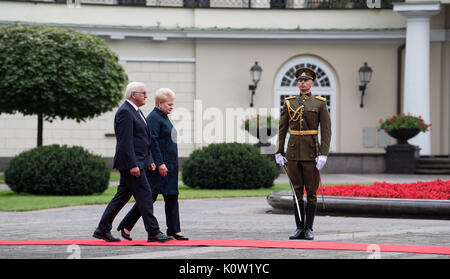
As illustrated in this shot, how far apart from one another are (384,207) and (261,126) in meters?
13.3

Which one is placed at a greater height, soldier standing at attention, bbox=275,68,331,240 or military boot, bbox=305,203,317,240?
soldier standing at attention, bbox=275,68,331,240

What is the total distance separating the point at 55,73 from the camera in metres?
19.0

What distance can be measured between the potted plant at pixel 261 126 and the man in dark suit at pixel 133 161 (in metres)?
16.3

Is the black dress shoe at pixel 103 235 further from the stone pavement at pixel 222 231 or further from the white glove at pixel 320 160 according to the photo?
the white glove at pixel 320 160

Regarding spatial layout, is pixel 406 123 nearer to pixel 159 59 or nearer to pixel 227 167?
pixel 159 59

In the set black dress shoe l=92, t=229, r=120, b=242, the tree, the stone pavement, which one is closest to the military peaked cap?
the stone pavement

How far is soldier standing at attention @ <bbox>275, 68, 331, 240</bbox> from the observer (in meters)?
9.12

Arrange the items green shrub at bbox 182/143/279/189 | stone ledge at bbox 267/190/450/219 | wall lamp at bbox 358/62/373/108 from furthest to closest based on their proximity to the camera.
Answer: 1. wall lamp at bbox 358/62/373/108
2. green shrub at bbox 182/143/279/189
3. stone ledge at bbox 267/190/450/219

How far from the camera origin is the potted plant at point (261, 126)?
82.6 feet

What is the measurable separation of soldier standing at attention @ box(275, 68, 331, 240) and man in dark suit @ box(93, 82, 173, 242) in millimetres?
1585

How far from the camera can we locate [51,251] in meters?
8.27

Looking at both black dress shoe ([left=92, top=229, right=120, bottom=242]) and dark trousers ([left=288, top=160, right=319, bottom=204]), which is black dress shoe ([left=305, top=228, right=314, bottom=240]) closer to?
dark trousers ([left=288, top=160, right=319, bottom=204])
